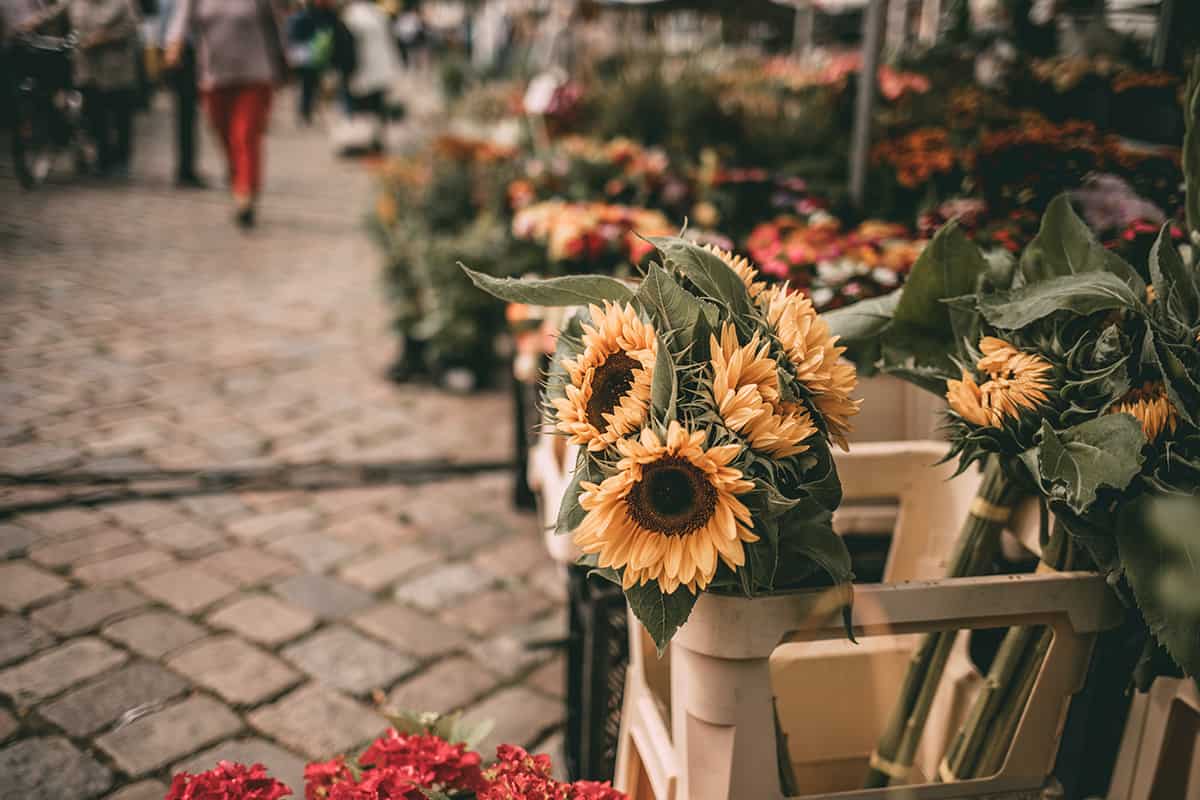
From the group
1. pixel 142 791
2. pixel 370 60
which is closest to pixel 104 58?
pixel 370 60

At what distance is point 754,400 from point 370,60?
1144cm

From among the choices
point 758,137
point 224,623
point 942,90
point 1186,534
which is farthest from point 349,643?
point 942,90

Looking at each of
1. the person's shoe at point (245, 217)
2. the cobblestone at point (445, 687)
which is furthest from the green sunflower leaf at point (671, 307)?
the person's shoe at point (245, 217)

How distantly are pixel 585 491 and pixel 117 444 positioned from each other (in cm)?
326

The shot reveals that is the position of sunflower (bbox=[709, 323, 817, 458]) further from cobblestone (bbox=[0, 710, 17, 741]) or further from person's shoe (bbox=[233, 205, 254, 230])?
person's shoe (bbox=[233, 205, 254, 230])

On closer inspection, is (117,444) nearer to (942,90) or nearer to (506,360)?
(506,360)

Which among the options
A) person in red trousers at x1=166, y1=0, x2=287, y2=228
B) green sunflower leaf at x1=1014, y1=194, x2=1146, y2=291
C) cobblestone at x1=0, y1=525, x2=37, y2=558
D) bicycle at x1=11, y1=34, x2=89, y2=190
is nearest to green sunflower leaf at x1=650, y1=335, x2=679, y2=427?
green sunflower leaf at x1=1014, y1=194, x2=1146, y2=291

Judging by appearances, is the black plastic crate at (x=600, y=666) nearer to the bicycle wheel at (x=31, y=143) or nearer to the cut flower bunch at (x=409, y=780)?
the cut flower bunch at (x=409, y=780)

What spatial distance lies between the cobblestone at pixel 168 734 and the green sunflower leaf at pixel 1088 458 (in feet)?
6.29

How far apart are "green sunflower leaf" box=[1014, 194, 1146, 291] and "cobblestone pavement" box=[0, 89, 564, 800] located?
162cm

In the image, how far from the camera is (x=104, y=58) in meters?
8.10

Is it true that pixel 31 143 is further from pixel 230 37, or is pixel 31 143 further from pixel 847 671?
pixel 847 671

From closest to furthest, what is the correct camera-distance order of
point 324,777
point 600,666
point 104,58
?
point 324,777 → point 600,666 → point 104,58

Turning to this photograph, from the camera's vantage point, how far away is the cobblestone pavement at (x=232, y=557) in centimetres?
236
